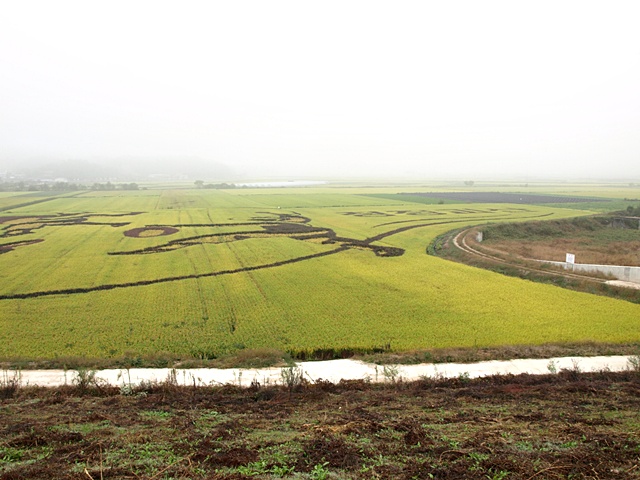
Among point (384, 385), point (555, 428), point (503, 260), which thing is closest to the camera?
point (555, 428)

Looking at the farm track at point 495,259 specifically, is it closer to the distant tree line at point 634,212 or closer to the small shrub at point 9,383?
the small shrub at point 9,383

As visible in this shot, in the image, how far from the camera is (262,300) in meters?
24.3

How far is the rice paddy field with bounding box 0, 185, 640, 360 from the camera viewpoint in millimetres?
18719

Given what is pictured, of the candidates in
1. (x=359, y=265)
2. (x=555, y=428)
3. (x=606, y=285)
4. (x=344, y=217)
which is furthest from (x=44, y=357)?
(x=344, y=217)

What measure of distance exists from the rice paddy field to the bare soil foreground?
143 inches

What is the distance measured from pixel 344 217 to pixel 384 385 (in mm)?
51763

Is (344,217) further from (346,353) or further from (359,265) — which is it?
(346,353)

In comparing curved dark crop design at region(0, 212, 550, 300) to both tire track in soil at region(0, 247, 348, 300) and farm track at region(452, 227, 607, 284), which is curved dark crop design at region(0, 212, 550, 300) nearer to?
tire track in soil at region(0, 247, 348, 300)

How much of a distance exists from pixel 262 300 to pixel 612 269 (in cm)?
2739

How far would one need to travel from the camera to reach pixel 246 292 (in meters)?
25.9

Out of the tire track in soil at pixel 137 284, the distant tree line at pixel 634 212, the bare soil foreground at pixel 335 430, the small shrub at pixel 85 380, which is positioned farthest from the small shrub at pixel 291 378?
the distant tree line at pixel 634 212

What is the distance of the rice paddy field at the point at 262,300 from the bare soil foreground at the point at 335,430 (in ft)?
11.9

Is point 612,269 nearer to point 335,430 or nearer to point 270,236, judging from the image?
point 335,430

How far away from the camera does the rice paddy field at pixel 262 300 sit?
1872 cm
